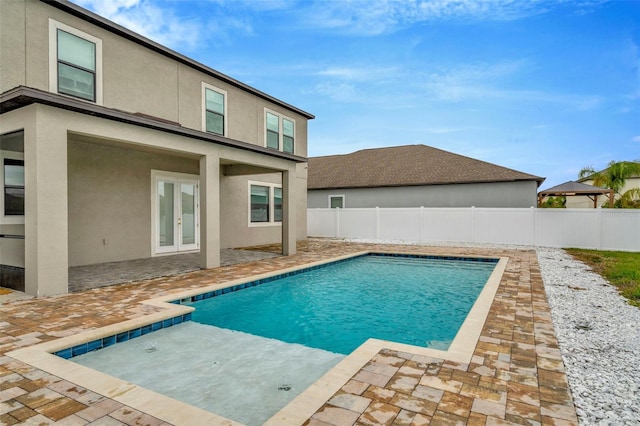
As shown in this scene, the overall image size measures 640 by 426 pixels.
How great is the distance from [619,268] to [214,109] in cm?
1297

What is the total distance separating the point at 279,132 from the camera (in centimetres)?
1562

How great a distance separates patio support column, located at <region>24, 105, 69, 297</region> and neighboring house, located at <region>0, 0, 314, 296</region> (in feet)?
0.06

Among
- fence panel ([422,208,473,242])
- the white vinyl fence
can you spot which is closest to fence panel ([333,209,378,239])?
the white vinyl fence

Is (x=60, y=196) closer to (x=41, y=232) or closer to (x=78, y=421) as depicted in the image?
(x=41, y=232)

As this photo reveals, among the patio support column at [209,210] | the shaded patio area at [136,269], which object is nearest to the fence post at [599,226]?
the shaded patio area at [136,269]

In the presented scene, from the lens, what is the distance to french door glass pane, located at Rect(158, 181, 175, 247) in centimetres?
1089

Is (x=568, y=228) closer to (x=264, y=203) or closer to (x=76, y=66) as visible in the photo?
(x=264, y=203)

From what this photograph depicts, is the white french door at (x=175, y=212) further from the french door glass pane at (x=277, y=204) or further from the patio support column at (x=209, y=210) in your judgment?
the french door glass pane at (x=277, y=204)

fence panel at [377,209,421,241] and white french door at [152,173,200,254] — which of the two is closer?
white french door at [152,173,200,254]

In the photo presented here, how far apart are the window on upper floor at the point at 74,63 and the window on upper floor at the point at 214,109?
3.51 meters

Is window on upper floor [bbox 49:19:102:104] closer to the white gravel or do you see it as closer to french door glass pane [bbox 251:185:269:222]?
french door glass pane [bbox 251:185:269:222]

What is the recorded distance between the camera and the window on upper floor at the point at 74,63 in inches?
316

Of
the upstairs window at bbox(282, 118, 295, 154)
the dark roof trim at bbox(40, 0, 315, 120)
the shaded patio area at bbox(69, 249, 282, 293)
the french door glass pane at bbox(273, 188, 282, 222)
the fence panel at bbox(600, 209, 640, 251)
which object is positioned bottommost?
the shaded patio area at bbox(69, 249, 282, 293)

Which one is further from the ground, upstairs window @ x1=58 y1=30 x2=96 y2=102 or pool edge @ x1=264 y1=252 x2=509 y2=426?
upstairs window @ x1=58 y1=30 x2=96 y2=102
